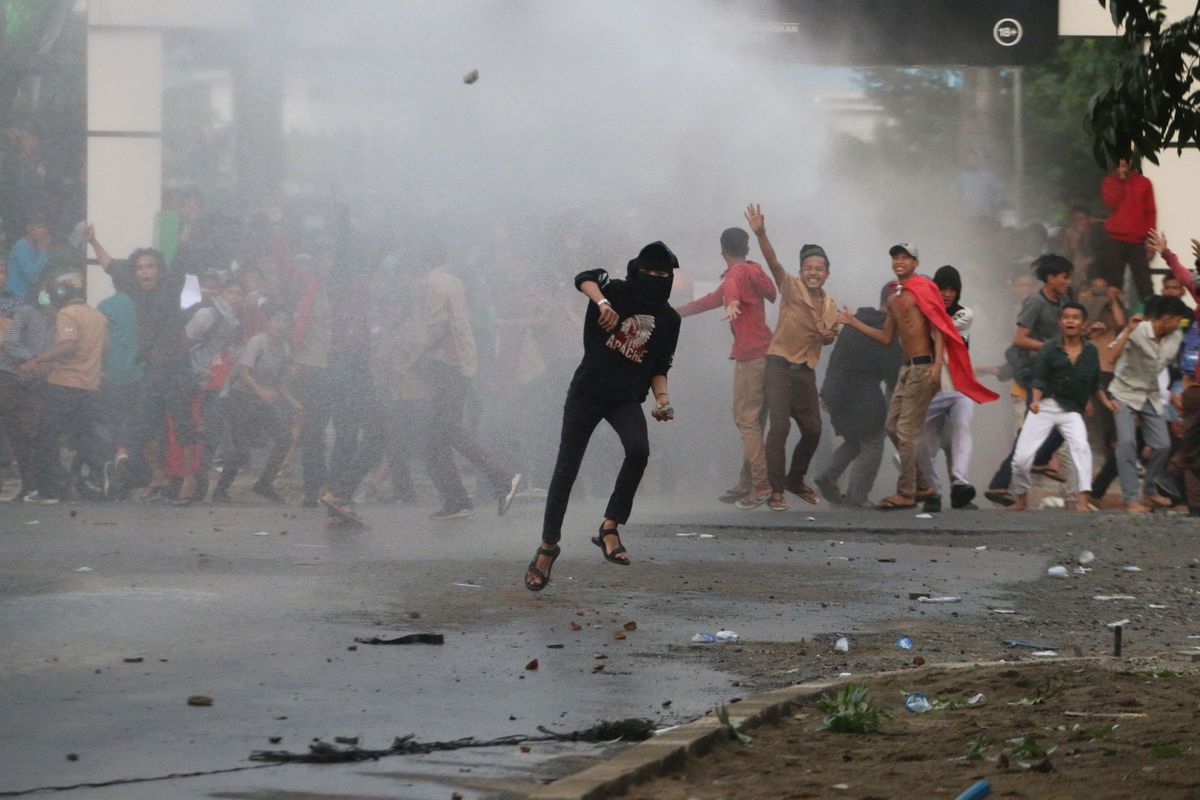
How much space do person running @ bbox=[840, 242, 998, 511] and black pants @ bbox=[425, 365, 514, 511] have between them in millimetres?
2535

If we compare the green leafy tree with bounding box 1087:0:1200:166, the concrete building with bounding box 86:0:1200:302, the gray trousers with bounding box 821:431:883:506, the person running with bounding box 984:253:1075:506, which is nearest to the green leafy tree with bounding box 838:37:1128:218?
the person running with bounding box 984:253:1075:506

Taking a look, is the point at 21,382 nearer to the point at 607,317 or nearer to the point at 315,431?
the point at 315,431

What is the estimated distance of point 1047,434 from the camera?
12.9 m

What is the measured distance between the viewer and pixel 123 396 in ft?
43.8

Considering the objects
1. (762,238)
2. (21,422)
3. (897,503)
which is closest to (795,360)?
(762,238)

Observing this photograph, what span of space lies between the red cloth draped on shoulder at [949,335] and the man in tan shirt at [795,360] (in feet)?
1.94

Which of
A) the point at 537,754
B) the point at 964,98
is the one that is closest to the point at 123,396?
the point at 964,98

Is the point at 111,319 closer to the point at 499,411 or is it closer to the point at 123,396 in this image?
the point at 123,396

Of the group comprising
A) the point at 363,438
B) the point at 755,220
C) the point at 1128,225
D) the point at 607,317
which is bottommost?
the point at 363,438

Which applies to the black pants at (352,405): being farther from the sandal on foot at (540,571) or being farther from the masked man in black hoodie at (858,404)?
the sandal on foot at (540,571)

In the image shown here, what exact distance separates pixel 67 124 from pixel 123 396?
2388 mm

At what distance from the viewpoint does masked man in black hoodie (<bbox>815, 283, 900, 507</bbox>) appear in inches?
525

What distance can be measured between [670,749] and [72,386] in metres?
9.27

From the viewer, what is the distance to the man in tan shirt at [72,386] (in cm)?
1304
